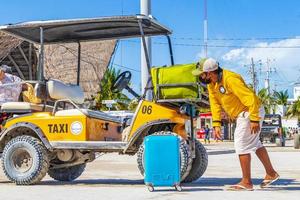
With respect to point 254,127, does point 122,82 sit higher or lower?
higher

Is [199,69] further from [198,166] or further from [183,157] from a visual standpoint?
[198,166]

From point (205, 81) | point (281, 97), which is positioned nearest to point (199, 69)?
point (205, 81)

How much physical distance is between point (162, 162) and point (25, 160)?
2.36m

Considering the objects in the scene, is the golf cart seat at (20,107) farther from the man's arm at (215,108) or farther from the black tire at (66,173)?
the man's arm at (215,108)

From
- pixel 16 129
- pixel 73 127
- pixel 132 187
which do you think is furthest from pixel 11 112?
pixel 132 187

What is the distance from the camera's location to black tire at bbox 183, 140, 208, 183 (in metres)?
9.30

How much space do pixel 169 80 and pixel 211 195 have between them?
1.90m

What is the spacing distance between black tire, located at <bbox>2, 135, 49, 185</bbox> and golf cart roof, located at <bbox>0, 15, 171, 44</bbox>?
174cm

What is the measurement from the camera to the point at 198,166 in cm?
933

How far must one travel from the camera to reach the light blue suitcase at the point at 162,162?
25.2ft

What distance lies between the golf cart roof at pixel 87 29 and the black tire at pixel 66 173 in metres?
2.12

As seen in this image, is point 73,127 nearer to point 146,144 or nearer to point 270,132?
point 146,144

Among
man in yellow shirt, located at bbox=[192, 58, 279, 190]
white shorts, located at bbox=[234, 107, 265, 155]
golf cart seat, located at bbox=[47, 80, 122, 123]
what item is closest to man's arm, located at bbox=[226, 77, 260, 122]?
man in yellow shirt, located at bbox=[192, 58, 279, 190]

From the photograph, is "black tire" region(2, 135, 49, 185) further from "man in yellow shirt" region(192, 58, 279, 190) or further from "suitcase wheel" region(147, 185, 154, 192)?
"man in yellow shirt" region(192, 58, 279, 190)
